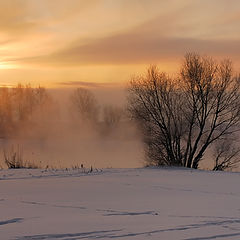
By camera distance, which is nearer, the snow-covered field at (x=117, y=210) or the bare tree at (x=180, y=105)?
the snow-covered field at (x=117, y=210)

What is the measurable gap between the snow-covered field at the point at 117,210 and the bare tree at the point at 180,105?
16.6 metres

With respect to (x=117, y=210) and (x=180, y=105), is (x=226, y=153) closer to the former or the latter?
(x=180, y=105)

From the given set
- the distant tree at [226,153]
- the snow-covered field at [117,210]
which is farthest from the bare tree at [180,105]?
the snow-covered field at [117,210]

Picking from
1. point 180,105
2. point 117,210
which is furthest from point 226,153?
point 117,210

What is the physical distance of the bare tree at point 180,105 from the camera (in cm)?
2714

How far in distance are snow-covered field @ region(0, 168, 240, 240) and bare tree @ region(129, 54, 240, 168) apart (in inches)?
653

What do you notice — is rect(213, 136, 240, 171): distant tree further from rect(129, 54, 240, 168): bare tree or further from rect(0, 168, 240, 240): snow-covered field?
rect(0, 168, 240, 240): snow-covered field

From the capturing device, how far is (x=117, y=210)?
21.8ft

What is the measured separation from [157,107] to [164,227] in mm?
21778

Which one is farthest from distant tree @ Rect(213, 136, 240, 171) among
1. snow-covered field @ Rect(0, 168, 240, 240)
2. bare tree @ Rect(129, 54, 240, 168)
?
snow-covered field @ Rect(0, 168, 240, 240)

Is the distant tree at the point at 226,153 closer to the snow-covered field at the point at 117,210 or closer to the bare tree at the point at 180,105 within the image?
the bare tree at the point at 180,105

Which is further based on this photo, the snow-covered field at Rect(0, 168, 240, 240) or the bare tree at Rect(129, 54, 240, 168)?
the bare tree at Rect(129, 54, 240, 168)

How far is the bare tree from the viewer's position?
89.0 ft

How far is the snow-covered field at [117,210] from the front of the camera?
517cm
